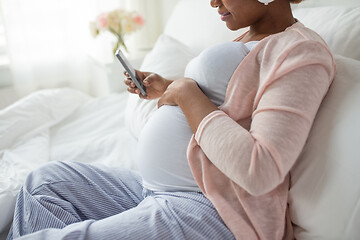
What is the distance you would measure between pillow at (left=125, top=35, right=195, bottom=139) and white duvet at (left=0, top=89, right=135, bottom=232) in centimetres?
9

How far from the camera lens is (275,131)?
0.56m

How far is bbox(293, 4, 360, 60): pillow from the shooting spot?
0.84 metres

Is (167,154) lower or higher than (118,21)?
lower

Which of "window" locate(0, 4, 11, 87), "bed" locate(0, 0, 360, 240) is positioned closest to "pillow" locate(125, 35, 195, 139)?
"bed" locate(0, 0, 360, 240)

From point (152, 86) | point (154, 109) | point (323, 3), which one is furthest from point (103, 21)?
point (323, 3)

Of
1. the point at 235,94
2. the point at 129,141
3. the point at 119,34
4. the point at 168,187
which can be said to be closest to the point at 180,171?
the point at 168,187

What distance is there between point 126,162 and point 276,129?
70 cm

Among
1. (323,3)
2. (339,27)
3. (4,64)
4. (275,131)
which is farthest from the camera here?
(4,64)

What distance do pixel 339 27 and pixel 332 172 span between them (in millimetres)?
449

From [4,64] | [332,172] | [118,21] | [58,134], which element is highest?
[118,21]

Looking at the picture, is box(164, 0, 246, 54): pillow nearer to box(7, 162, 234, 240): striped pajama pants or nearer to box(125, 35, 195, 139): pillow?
box(125, 35, 195, 139): pillow

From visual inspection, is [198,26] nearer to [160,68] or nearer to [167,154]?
[160,68]

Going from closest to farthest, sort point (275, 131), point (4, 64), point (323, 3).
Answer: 1. point (275, 131)
2. point (323, 3)
3. point (4, 64)

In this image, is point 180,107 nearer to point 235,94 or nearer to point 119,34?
point 235,94
